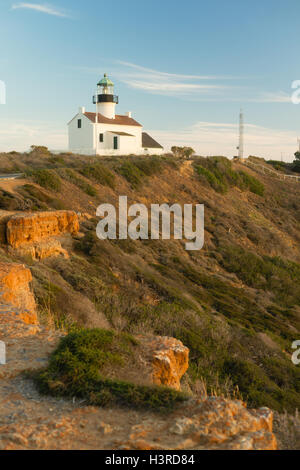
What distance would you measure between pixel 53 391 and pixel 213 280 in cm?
1393

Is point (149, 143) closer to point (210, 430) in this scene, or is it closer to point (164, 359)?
point (164, 359)

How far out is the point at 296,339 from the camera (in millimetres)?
13805

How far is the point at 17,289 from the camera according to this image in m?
7.93

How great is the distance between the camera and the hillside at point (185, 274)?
30.6ft

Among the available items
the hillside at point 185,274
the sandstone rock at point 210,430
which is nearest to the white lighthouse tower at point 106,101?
the hillside at point 185,274

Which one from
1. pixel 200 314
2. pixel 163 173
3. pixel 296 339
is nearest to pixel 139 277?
pixel 200 314

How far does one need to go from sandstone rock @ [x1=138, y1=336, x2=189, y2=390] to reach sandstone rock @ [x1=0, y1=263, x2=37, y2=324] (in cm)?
203

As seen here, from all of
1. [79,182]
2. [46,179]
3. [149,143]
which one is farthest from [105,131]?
[46,179]

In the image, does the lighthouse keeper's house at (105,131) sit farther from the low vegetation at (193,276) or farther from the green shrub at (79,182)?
the green shrub at (79,182)

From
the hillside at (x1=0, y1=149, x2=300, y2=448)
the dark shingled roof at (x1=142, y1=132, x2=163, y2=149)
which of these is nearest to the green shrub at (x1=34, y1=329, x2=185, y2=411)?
the hillside at (x1=0, y1=149, x2=300, y2=448)

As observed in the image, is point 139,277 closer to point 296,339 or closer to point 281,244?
point 296,339

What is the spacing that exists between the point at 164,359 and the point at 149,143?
149 feet

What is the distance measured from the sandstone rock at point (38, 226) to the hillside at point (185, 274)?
1.49ft

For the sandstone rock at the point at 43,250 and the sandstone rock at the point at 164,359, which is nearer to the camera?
the sandstone rock at the point at 164,359
